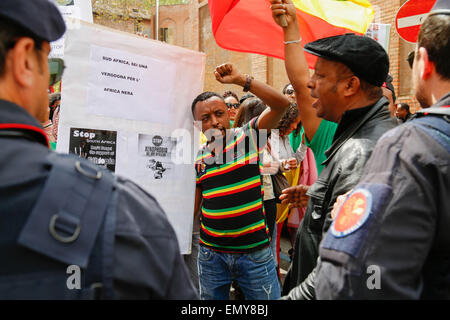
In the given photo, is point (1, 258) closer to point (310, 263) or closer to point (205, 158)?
point (310, 263)

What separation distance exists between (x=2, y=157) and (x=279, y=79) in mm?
11293

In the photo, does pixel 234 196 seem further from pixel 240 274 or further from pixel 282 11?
pixel 282 11

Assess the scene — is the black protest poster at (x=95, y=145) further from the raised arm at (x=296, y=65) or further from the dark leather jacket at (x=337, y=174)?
the dark leather jacket at (x=337, y=174)

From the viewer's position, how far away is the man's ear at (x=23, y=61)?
31.4 inches

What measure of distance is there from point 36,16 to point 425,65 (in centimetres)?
114

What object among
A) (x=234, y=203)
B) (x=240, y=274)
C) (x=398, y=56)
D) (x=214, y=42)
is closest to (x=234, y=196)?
(x=234, y=203)

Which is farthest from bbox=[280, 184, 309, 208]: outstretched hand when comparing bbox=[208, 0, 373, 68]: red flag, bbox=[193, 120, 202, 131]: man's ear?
bbox=[208, 0, 373, 68]: red flag

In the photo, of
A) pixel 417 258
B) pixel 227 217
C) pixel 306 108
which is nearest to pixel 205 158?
pixel 227 217

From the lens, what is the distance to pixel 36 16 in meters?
0.81

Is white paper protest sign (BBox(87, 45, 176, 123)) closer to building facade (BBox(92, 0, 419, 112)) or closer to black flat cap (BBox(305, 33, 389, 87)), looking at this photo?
building facade (BBox(92, 0, 419, 112))

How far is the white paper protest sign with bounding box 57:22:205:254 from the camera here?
2152 millimetres

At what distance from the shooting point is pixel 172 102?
8.05 ft

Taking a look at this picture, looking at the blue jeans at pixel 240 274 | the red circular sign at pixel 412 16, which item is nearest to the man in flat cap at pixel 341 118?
the blue jeans at pixel 240 274

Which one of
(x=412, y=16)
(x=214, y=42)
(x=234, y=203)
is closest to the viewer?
(x=234, y=203)
